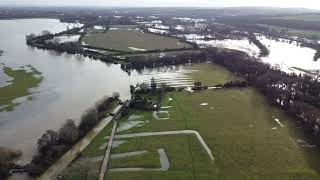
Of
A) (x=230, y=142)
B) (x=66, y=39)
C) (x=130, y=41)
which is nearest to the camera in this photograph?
(x=230, y=142)

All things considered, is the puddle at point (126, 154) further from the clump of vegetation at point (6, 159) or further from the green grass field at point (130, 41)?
the green grass field at point (130, 41)

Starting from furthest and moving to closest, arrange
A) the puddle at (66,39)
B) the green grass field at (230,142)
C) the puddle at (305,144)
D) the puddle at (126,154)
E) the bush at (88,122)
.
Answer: the puddle at (66,39) < the bush at (88,122) < the puddle at (305,144) < the puddle at (126,154) < the green grass field at (230,142)

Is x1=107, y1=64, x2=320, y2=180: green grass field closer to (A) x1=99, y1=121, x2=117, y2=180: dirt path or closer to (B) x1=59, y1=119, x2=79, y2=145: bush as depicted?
(A) x1=99, y1=121, x2=117, y2=180: dirt path

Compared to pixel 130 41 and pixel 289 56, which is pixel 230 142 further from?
pixel 130 41

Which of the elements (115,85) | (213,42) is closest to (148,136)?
(115,85)

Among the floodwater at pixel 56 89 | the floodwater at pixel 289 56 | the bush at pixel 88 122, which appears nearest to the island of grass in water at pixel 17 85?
the floodwater at pixel 56 89

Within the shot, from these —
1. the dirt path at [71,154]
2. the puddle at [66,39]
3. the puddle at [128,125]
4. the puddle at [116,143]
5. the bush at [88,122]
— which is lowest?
the dirt path at [71,154]

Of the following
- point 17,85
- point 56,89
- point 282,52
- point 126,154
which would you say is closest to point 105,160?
point 126,154

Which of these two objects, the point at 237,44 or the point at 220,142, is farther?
the point at 237,44
